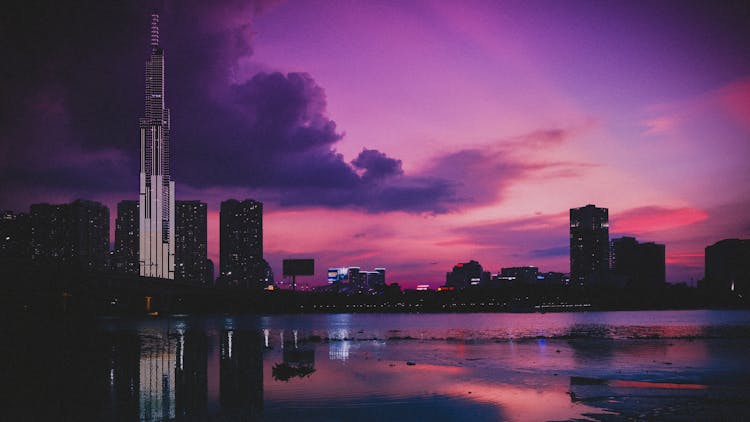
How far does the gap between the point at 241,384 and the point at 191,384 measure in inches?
112

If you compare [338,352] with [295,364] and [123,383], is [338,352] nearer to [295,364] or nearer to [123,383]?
[295,364]

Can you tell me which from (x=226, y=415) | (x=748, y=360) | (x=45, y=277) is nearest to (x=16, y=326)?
(x=45, y=277)

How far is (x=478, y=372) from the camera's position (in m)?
48.1

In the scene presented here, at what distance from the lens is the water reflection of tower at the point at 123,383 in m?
30.0

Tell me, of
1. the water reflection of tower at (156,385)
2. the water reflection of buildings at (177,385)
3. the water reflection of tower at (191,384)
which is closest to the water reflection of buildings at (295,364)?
the water reflection of buildings at (177,385)

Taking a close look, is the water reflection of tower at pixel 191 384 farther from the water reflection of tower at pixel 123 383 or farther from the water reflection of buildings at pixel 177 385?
the water reflection of tower at pixel 123 383

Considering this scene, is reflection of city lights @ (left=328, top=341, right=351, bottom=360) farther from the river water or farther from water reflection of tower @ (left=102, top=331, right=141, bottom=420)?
water reflection of tower @ (left=102, top=331, right=141, bottom=420)

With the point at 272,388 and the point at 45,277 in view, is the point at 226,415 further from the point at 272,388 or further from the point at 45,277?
the point at 45,277

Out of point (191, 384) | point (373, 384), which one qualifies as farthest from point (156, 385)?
point (373, 384)

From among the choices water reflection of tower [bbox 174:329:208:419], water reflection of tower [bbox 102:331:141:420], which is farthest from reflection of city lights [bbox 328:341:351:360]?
water reflection of tower [bbox 102:331:141:420]

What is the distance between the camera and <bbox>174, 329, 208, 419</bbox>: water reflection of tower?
3069 centimetres

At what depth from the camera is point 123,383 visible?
40.2 metres

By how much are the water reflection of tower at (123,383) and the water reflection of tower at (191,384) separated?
2073 millimetres

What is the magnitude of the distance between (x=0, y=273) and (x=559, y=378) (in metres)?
99.8
